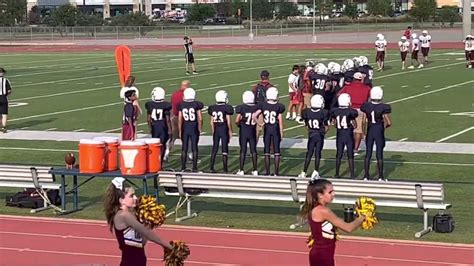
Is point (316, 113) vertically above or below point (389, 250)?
above

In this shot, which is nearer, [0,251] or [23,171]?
[0,251]

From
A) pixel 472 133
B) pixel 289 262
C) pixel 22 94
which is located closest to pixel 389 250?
pixel 289 262

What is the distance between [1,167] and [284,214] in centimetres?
414

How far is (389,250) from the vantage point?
11.3 meters

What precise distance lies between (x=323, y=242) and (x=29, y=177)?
7076 millimetres

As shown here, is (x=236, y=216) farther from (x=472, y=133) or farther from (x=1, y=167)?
(x=472, y=133)

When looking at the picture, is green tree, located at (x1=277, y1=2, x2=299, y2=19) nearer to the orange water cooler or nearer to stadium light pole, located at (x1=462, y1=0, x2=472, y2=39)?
stadium light pole, located at (x1=462, y1=0, x2=472, y2=39)

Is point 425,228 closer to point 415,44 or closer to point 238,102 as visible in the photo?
point 238,102

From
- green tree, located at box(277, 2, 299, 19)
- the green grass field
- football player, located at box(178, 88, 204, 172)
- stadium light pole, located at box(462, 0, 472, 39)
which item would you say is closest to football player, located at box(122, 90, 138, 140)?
football player, located at box(178, 88, 204, 172)

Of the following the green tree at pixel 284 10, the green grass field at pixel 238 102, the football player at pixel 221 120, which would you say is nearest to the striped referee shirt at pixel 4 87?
the green grass field at pixel 238 102

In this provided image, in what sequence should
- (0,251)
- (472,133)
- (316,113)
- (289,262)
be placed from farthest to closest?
(472,133), (316,113), (0,251), (289,262)

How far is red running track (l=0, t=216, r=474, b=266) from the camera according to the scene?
10883 mm

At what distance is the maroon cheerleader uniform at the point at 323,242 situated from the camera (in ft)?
25.5

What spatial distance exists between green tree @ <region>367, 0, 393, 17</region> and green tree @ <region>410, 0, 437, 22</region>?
8256mm
